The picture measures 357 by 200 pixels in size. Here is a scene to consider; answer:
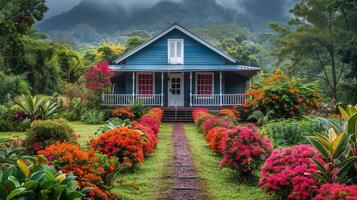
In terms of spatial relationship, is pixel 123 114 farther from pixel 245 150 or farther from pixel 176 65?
pixel 245 150

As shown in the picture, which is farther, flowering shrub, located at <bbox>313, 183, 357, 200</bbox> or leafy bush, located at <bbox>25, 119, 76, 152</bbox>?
leafy bush, located at <bbox>25, 119, 76, 152</bbox>

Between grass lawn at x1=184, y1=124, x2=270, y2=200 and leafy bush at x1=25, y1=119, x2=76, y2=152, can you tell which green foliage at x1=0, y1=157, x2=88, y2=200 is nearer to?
grass lawn at x1=184, y1=124, x2=270, y2=200

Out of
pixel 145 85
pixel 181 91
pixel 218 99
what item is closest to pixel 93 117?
pixel 145 85

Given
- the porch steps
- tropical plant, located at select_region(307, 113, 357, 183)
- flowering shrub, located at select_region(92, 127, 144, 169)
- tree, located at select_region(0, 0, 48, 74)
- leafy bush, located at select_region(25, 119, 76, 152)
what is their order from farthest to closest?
the porch steps
tree, located at select_region(0, 0, 48, 74)
leafy bush, located at select_region(25, 119, 76, 152)
flowering shrub, located at select_region(92, 127, 144, 169)
tropical plant, located at select_region(307, 113, 357, 183)

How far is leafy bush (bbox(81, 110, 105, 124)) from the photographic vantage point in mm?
20766

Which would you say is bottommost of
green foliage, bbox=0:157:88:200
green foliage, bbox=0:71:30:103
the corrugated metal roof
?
green foliage, bbox=0:157:88:200

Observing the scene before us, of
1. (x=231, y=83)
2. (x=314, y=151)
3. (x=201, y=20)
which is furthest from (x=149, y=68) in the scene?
(x=201, y=20)

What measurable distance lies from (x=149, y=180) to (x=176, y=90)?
18384 mm

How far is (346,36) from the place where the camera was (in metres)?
27.8

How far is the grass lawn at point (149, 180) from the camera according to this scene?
23.8 feet

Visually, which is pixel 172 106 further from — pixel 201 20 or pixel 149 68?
pixel 201 20

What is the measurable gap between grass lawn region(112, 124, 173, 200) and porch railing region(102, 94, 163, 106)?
1313 centimetres

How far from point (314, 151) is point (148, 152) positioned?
17.1ft

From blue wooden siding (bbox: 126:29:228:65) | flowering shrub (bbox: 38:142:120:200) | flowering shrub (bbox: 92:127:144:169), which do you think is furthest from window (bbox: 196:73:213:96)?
flowering shrub (bbox: 38:142:120:200)
